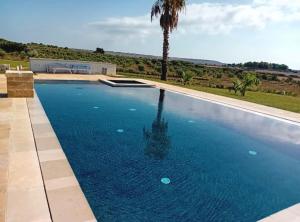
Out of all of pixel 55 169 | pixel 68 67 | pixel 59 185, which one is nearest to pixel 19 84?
pixel 55 169

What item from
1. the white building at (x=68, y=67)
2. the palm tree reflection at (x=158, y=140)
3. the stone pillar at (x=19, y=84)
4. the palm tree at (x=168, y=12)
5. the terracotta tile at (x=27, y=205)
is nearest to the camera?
the terracotta tile at (x=27, y=205)

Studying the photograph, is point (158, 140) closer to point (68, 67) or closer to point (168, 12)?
point (68, 67)

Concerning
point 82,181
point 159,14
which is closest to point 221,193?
point 82,181

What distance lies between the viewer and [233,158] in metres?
6.77

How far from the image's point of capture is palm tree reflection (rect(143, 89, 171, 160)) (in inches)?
261

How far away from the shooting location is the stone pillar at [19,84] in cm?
992

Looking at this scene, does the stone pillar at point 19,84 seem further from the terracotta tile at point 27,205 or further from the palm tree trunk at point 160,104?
the terracotta tile at point 27,205

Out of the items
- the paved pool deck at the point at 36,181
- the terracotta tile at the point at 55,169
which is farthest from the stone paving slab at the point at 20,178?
the terracotta tile at the point at 55,169

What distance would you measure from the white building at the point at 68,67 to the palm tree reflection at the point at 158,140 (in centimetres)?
1200

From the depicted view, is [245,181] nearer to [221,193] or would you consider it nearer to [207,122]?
[221,193]

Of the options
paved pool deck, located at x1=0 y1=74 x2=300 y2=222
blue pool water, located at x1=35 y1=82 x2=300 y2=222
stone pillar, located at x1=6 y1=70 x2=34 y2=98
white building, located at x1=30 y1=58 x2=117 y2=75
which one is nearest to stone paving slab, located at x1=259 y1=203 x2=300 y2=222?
paved pool deck, located at x1=0 y1=74 x2=300 y2=222

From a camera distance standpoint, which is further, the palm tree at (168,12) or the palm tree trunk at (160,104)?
the palm tree at (168,12)

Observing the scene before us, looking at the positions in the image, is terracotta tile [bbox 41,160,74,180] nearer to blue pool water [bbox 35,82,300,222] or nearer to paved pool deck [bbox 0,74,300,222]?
paved pool deck [bbox 0,74,300,222]

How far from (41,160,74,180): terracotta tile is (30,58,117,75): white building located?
15.8m
